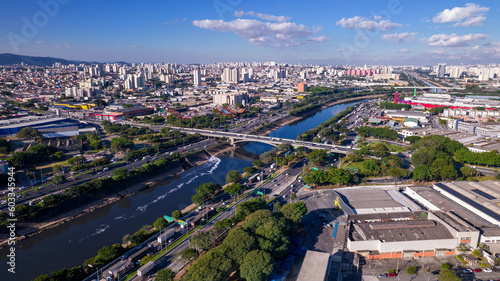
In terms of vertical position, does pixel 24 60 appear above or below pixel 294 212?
above

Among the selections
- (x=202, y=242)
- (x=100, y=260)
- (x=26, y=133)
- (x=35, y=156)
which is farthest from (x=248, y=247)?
(x=26, y=133)

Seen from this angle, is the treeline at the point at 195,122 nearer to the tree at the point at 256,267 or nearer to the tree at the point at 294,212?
the tree at the point at 294,212

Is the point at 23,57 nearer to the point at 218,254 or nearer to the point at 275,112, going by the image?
the point at 275,112

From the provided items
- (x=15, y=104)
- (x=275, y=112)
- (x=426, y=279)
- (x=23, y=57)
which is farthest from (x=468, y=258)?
(x=23, y=57)

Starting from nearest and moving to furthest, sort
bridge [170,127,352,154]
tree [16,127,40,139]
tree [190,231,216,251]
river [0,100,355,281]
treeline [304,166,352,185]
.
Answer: tree [190,231,216,251] → river [0,100,355,281] → treeline [304,166,352,185] → bridge [170,127,352,154] → tree [16,127,40,139]

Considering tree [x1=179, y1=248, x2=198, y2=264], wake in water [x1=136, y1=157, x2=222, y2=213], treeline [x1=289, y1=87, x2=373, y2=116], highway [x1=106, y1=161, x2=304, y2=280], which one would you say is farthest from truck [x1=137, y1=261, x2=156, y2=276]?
treeline [x1=289, y1=87, x2=373, y2=116]

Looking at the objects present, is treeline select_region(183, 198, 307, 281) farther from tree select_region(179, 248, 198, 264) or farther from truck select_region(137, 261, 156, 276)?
truck select_region(137, 261, 156, 276)

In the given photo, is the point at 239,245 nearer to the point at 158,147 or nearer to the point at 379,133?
the point at 158,147
